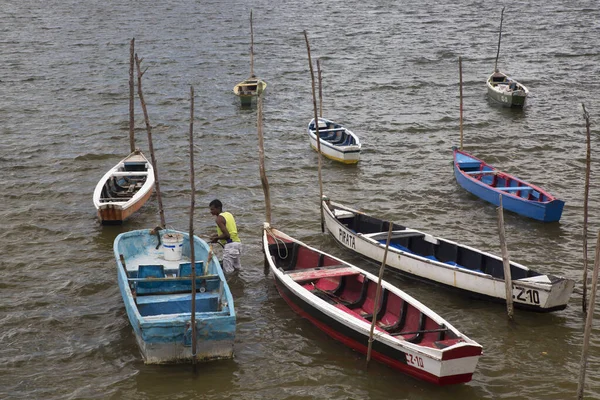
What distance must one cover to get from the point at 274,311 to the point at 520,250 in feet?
20.6

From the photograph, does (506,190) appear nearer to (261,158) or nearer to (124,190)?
(261,158)

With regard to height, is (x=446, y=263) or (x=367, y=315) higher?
(x=446, y=263)

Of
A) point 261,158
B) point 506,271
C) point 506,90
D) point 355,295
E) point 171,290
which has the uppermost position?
point 261,158

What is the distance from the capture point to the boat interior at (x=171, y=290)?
41.2 ft

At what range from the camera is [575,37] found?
40.4 metres

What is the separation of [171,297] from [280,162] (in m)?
11.4

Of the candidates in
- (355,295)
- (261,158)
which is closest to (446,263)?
(355,295)

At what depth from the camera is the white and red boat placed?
10852mm

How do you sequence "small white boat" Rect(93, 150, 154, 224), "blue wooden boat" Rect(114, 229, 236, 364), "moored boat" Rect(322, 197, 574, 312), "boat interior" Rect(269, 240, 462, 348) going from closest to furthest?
"blue wooden boat" Rect(114, 229, 236, 364)
"boat interior" Rect(269, 240, 462, 348)
"moored boat" Rect(322, 197, 574, 312)
"small white boat" Rect(93, 150, 154, 224)

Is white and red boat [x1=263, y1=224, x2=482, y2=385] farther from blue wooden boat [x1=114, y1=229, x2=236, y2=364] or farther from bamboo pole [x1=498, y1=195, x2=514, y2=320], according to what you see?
bamboo pole [x1=498, y1=195, x2=514, y2=320]

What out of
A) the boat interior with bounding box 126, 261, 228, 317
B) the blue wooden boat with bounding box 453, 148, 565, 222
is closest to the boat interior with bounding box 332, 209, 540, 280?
the blue wooden boat with bounding box 453, 148, 565, 222

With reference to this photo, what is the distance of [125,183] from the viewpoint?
20.0 metres

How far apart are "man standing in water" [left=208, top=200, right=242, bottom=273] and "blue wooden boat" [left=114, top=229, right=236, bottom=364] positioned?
19.0 inches

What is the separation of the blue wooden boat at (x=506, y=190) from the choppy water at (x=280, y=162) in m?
0.32
